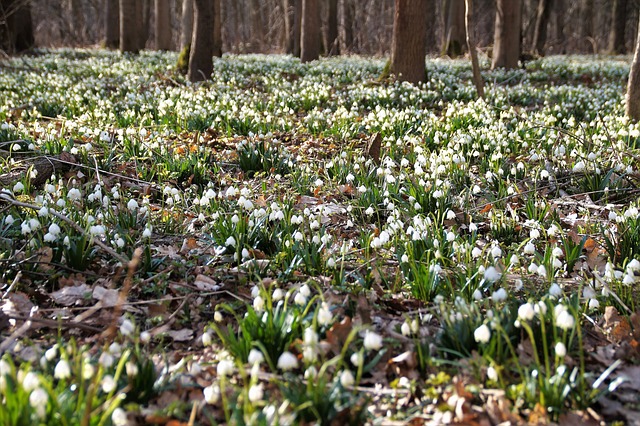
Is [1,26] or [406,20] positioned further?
[1,26]

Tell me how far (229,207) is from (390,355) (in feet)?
6.83

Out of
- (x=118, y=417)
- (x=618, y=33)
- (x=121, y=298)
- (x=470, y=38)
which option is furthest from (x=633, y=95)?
(x=618, y=33)

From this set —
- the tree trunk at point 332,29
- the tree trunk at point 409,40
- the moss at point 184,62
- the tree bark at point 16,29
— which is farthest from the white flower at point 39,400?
the tree trunk at point 332,29

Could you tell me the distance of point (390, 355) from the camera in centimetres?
240

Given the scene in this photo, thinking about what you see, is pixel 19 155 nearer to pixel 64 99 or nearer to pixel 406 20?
pixel 64 99

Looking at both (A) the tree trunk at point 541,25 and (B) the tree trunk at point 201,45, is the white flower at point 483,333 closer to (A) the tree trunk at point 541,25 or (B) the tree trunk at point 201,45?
(B) the tree trunk at point 201,45

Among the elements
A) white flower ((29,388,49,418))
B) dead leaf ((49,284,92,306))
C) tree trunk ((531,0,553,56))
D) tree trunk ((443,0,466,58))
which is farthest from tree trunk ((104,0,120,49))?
white flower ((29,388,49,418))

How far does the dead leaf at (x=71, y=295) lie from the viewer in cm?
291

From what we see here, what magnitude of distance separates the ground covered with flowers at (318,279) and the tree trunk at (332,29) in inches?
557

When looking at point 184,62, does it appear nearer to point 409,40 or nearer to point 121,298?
point 409,40

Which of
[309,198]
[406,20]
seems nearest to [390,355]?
[309,198]

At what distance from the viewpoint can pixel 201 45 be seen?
424 inches

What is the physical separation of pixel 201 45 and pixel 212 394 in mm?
9687

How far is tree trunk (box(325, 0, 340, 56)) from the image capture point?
1994 cm
